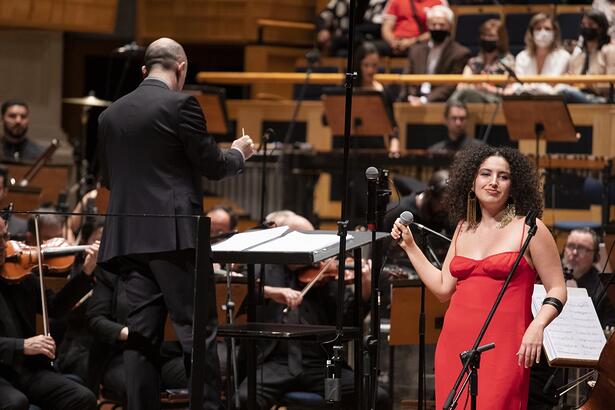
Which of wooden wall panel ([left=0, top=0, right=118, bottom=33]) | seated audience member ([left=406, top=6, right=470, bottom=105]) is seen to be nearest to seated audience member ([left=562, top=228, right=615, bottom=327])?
seated audience member ([left=406, top=6, right=470, bottom=105])

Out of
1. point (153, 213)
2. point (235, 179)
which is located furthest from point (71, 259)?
point (235, 179)

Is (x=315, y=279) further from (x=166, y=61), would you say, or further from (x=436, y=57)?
(x=436, y=57)

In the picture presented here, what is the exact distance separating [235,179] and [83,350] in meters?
3.94

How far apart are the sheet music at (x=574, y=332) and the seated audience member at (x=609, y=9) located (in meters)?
5.02

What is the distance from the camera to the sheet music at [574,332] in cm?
475

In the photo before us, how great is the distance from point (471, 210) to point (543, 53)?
5063mm

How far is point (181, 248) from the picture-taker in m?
4.44

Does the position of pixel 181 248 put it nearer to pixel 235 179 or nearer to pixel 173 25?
pixel 235 179

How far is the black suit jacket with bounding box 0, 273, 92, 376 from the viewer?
5137mm

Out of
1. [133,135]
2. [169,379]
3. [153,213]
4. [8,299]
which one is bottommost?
[169,379]

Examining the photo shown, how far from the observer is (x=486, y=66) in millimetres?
9492

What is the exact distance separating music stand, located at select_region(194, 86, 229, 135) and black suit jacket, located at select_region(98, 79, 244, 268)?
167 inches

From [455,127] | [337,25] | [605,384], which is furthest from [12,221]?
[337,25]

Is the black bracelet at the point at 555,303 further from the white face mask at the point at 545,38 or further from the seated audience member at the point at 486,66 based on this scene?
the white face mask at the point at 545,38
